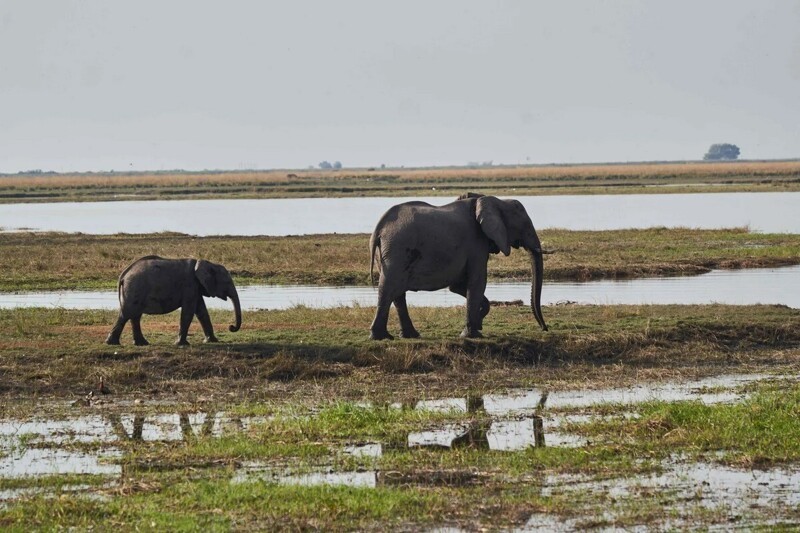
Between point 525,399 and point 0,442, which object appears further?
point 525,399

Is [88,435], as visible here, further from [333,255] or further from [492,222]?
[333,255]

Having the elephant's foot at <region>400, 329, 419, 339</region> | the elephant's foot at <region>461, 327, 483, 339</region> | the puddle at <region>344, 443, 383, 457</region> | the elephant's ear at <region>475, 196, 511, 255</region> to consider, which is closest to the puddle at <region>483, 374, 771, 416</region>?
the puddle at <region>344, 443, 383, 457</region>

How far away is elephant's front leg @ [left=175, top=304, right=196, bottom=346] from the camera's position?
19016 millimetres

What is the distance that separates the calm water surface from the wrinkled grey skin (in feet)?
94.9

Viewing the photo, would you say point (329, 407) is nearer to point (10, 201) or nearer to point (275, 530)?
point (275, 530)

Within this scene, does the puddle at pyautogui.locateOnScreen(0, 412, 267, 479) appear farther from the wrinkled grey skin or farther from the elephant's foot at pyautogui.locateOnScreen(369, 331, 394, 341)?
the wrinkled grey skin

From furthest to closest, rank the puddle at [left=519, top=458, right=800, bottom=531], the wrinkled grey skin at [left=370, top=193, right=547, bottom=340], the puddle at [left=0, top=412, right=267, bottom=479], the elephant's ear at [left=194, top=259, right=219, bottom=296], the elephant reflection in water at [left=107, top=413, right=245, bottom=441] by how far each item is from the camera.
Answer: the wrinkled grey skin at [left=370, top=193, right=547, bottom=340], the elephant's ear at [left=194, top=259, right=219, bottom=296], the elephant reflection in water at [left=107, top=413, right=245, bottom=441], the puddle at [left=0, top=412, right=267, bottom=479], the puddle at [left=519, top=458, right=800, bottom=531]

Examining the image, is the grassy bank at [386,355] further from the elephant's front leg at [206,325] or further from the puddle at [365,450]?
the puddle at [365,450]

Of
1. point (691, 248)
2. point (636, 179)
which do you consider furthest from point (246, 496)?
point (636, 179)

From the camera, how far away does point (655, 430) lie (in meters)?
13.8

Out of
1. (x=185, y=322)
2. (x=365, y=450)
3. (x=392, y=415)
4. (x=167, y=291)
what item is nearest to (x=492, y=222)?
(x=185, y=322)

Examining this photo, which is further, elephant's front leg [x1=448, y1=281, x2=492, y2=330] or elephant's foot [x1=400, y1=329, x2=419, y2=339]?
elephant's front leg [x1=448, y1=281, x2=492, y2=330]

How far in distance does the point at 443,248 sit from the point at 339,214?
163 ft

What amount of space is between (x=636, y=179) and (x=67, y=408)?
115 m
